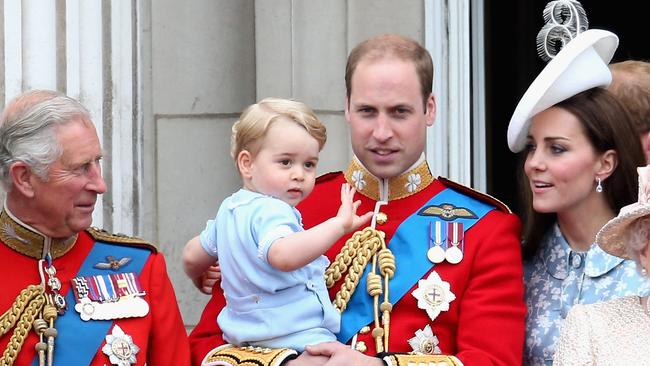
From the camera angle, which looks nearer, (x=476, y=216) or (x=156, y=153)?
(x=476, y=216)

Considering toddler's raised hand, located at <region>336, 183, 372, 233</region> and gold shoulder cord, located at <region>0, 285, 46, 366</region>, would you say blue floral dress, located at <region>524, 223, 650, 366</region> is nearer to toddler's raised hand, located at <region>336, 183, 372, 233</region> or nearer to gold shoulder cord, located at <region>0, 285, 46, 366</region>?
toddler's raised hand, located at <region>336, 183, 372, 233</region>

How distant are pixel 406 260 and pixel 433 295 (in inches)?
5.6

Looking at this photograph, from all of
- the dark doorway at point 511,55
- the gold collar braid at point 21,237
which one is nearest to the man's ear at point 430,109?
the gold collar braid at point 21,237

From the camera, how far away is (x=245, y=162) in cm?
445

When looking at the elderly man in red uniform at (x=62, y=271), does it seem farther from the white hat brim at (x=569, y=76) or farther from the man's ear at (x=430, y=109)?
the white hat brim at (x=569, y=76)

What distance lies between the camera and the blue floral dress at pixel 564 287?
454 cm

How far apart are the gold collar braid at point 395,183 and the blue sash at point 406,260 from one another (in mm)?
56

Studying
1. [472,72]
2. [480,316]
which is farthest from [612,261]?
[472,72]

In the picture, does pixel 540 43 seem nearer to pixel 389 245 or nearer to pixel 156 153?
pixel 389 245

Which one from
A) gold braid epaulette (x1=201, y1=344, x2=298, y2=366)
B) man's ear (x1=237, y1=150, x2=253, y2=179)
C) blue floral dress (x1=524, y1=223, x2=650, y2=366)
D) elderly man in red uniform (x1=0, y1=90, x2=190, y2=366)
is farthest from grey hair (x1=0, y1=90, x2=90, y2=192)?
blue floral dress (x1=524, y1=223, x2=650, y2=366)

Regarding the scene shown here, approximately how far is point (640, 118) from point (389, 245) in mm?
736

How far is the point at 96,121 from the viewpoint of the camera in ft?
19.5

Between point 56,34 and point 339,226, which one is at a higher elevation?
point 56,34

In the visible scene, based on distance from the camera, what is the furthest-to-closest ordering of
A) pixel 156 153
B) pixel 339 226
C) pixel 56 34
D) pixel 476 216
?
pixel 156 153 < pixel 56 34 < pixel 476 216 < pixel 339 226
